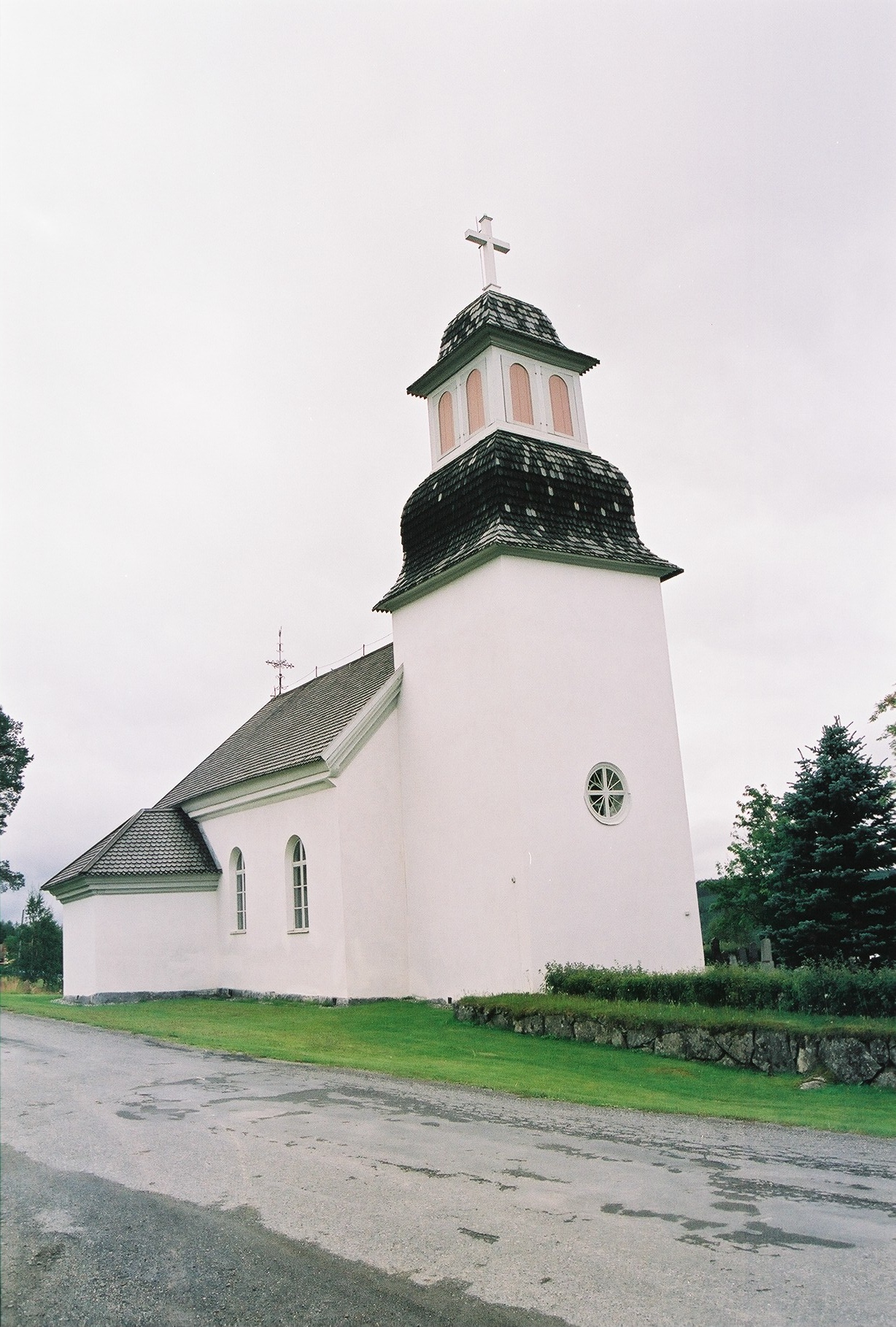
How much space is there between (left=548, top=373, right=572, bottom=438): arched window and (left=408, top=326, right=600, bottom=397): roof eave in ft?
1.26

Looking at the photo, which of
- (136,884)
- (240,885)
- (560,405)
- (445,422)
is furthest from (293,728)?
Answer: (560,405)

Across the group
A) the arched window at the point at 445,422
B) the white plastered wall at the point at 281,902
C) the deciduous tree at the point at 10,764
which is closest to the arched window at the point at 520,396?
the arched window at the point at 445,422

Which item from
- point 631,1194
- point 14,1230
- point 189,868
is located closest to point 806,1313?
point 631,1194

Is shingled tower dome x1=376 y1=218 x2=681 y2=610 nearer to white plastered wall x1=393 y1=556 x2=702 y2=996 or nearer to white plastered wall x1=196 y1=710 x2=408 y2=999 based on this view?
white plastered wall x1=393 y1=556 x2=702 y2=996

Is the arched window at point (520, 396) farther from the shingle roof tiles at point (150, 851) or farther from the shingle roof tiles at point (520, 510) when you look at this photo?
the shingle roof tiles at point (150, 851)

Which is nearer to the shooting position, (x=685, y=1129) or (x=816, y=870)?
(x=685, y=1129)

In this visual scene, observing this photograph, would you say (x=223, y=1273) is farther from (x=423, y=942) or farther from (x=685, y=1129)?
(x=423, y=942)

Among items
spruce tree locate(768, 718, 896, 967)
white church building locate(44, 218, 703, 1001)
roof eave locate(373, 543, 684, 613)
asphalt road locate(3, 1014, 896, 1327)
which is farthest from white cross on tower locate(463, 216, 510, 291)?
asphalt road locate(3, 1014, 896, 1327)

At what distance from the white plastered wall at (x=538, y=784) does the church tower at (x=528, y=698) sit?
37mm

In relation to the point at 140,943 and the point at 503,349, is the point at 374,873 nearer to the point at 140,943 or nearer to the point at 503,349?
the point at 140,943

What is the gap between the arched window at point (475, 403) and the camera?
19.9 metres

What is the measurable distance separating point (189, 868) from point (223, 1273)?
20.4 m

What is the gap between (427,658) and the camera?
63.9 ft

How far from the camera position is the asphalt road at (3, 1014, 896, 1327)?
13.1 ft
